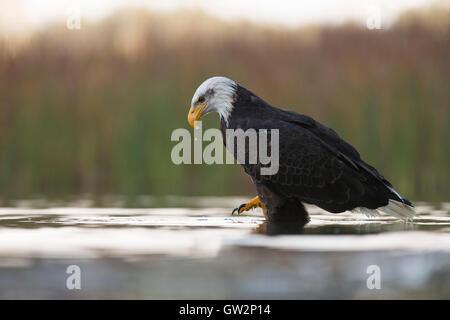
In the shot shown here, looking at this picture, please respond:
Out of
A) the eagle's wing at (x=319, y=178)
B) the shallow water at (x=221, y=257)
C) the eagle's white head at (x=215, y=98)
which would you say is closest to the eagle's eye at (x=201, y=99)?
the eagle's white head at (x=215, y=98)

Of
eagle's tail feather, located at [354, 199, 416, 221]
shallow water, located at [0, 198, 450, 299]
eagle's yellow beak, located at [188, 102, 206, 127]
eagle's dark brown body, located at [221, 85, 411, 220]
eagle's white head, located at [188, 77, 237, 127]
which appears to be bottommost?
shallow water, located at [0, 198, 450, 299]

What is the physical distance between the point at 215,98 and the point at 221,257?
296 cm

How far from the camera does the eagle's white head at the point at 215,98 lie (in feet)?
24.4

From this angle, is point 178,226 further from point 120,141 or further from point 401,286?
point 120,141

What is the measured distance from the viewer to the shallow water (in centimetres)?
405

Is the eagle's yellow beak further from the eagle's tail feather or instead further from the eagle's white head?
the eagle's tail feather

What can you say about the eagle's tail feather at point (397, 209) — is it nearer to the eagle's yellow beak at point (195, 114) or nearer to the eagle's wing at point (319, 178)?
the eagle's wing at point (319, 178)

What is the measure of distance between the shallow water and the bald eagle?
21 centimetres

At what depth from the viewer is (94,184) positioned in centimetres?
1258

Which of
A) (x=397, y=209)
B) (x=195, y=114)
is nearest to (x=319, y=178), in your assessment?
(x=397, y=209)

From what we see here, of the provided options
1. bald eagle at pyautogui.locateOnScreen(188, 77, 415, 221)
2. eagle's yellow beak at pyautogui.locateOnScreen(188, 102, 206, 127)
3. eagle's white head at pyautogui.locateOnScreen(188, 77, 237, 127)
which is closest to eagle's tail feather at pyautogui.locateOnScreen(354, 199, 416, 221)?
bald eagle at pyautogui.locateOnScreen(188, 77, 415, 221)

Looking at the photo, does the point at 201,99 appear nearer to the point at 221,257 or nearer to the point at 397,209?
the point at 397,209

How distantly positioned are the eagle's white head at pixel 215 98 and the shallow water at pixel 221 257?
1.13 m
